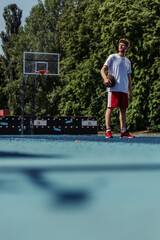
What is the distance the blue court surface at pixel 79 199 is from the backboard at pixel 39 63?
1935cm

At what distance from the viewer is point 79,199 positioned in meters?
1.85

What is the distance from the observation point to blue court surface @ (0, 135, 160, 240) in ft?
5.42

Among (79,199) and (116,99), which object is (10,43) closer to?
(116,99)

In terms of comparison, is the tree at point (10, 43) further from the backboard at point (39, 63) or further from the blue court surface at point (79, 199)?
the blue court surface at point (79, 199)

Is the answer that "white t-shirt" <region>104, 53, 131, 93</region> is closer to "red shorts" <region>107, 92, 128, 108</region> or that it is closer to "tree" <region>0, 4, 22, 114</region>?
"red shorts" <region>107, 92, 128, 108</region>

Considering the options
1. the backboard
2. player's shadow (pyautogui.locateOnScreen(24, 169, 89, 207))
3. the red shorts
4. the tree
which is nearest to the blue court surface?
player's shadow (pyautogui.locateOnScreen(24, 169, 89, 207))

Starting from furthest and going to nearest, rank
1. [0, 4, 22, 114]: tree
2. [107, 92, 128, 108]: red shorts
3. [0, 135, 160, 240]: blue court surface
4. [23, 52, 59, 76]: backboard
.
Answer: [0, 4, 22, 114]: tree < [23, 52, 59, 76]: backboard < [107, 92, 128, 108]: red shorts < [0, 135, 160, 240]: blue court surface

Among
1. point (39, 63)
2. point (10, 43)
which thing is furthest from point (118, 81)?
point (10, 43)

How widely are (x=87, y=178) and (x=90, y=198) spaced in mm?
200

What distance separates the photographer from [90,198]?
1.88m

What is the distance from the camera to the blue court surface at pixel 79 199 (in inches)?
65.0

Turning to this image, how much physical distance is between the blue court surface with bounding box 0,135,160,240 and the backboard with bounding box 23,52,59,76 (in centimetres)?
1935

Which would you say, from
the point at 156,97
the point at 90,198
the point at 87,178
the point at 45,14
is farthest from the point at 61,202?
the point at 45,14

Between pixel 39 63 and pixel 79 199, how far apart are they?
20008mm
